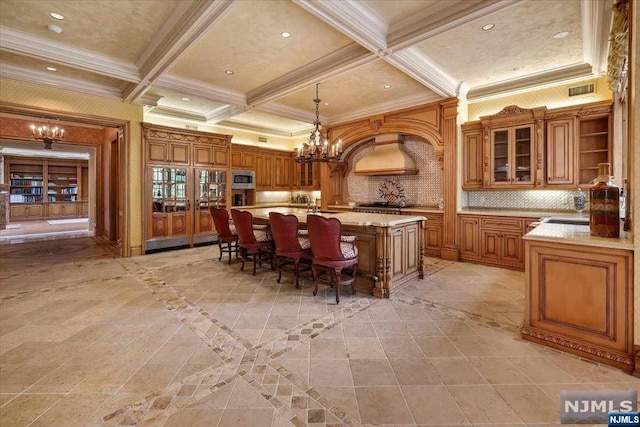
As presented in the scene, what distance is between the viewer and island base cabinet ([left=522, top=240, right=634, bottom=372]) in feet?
7.14

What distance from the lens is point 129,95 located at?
5398 millimetres

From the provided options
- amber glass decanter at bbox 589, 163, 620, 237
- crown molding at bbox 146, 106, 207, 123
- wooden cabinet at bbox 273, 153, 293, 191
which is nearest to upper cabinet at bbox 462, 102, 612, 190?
amber glass decanter at bbox 589, 163, 620, 237

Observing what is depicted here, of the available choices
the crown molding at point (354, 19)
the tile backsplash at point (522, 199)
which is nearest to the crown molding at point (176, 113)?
the crown molding at point (354, 19)

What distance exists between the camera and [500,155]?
5344 millimetres

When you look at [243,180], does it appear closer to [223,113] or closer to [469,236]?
[223,113]

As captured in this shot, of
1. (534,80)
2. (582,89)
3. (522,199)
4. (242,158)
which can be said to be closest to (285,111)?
(242,158)

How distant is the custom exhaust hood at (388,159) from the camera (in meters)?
6.37

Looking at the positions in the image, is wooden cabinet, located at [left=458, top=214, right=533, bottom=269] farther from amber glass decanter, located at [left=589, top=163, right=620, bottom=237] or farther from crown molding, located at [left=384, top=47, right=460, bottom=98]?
amber glass decanter, located at [left=589, top=163, right=620, bottom=237]

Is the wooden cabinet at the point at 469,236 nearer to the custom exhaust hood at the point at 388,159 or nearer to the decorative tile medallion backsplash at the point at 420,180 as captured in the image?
the decorative tile medallion backsplash at the point at 420,180

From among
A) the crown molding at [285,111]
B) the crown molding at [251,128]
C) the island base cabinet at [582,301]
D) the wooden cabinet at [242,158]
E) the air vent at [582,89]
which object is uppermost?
the crown molding at [251,128]

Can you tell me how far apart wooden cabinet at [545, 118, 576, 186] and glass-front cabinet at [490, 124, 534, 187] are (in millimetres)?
239

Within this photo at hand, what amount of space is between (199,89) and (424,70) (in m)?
3.90

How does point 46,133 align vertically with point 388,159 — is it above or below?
above

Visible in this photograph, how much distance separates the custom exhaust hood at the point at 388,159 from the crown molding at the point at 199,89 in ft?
10.0
